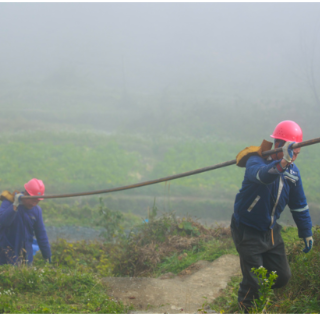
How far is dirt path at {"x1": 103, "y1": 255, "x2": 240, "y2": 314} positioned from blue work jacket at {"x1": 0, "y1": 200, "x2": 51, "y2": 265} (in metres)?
1.63

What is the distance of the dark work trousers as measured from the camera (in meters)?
3.15

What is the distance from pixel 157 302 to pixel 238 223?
1.49 meters

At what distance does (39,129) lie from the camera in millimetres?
28156

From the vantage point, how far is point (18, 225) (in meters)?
5.37

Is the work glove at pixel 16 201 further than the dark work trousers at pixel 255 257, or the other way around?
the work glove at pixel 16 201

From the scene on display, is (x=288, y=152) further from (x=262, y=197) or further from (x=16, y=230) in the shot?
(x=16, y=230)

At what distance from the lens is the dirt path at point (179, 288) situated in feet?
12.6

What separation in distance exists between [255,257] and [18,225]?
3838mm

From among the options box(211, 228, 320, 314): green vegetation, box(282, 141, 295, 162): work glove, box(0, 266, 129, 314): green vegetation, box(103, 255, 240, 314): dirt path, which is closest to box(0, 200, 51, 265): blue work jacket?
box(0, 266, 129, 314): green vegetation

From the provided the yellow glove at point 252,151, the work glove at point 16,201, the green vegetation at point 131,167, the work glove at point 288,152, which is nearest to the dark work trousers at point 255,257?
the yellow glove at point 252,151

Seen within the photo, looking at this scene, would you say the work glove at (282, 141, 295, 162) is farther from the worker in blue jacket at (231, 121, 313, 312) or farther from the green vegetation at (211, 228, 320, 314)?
the green vegetation at (211, 228, 320, 314)

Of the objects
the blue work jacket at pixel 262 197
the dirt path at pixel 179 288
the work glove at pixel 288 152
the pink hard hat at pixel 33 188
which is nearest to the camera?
the work glove at pixel 288 152

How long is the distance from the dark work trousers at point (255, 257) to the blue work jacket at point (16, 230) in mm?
3534

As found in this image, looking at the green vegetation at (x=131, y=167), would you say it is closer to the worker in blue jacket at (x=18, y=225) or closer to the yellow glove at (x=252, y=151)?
the worker in blue jacket at (x=18, y=225)
